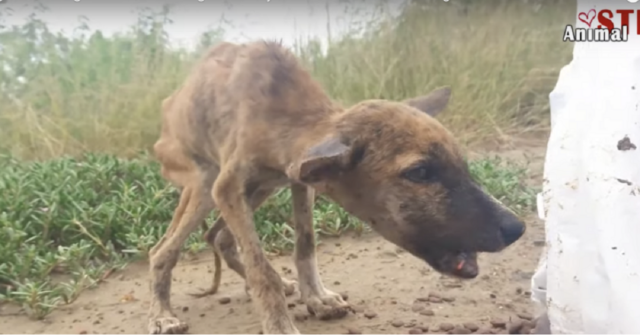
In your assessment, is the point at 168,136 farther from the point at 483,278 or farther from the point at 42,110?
the point at 42,110

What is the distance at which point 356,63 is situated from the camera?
8383 mm

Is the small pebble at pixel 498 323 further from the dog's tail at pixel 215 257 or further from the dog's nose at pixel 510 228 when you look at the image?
the dog's tail at pixel 215 257

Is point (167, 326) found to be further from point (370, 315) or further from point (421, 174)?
point (421, 174)

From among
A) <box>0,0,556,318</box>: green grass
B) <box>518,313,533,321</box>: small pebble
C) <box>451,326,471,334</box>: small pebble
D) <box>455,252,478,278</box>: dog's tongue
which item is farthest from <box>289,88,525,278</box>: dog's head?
<box>0,0,556,318</box>: green grass

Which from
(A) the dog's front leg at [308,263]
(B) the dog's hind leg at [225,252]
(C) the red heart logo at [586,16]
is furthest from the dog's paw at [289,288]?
(C) the red heart logo at [586,16]

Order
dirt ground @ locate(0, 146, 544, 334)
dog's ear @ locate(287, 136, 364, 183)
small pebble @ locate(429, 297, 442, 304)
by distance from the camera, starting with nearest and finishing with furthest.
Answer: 1. dog's ear @ locate(287, 136, 364, 183)
2. dirt ground @ locate(0, 146, 544, 334)
3. small pebble @ locate(429, 297, 442, 304)

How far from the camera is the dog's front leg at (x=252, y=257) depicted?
358 cm

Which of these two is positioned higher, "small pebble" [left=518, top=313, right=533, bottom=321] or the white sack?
the white sack

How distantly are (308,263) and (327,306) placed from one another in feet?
0.84

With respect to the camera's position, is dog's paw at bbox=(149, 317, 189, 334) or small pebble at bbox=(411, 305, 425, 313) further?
small pebble at bbox=(411, 305, 425, 313)

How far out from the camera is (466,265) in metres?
3.41

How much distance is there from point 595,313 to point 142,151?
509cm

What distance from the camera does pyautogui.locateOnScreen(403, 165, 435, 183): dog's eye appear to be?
3.29 m

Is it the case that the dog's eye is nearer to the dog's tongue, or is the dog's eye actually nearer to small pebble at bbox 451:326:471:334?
the dog's tongue
